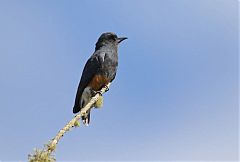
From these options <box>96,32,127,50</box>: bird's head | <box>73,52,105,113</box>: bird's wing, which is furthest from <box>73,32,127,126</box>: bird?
<box>96,32,127,50</box>: bird's head

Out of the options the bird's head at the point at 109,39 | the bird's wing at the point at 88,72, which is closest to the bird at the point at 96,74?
the bird's wing at the point at 88,72

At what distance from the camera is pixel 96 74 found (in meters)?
9.75

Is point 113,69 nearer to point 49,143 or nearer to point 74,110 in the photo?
point 74,110

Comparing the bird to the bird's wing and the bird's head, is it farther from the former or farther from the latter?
the bird's head

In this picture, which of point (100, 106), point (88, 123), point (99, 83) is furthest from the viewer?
point (99, 83)

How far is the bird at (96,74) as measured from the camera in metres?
9.71

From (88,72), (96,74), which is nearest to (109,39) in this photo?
(88,72)

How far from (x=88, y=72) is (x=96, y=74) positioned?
34cm

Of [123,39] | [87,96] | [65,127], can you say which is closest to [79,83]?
[87,96]

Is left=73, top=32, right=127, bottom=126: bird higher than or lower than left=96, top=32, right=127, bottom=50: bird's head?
lower

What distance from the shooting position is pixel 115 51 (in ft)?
34.5

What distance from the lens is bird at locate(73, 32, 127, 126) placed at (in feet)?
31.9

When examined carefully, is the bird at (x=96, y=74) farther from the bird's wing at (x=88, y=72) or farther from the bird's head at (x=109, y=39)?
the bird's head at (x=109, y=39)

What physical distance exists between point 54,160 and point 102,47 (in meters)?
7.82
